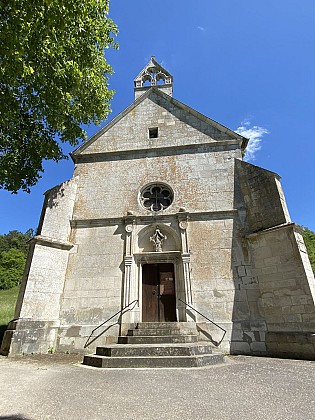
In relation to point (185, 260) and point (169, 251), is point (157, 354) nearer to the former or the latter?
point (185, 260)

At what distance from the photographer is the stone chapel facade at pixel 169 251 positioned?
698 cm

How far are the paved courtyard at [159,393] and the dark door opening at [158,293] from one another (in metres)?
3.01

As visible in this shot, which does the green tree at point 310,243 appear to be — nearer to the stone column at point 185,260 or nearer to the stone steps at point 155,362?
the stone column at point 185,260

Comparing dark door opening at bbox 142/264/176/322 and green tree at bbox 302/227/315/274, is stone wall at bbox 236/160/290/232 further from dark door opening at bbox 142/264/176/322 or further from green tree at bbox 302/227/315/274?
green tree at bbox 302/227/315/274

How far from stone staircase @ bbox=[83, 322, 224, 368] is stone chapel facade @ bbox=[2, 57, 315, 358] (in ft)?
3.31

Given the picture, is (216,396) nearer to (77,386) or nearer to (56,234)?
(77,386)

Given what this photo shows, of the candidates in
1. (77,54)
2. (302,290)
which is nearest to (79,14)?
(77,54)

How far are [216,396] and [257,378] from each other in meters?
1.35

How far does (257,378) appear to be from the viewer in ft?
13.4

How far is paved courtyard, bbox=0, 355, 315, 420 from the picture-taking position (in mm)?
2641

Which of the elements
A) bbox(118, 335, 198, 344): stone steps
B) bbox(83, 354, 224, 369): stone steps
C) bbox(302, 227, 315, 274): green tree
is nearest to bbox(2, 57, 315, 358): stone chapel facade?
bbox(118, 335, 198, 344): stone steps

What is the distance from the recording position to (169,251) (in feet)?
27.4

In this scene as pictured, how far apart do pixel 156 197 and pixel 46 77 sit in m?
5.04

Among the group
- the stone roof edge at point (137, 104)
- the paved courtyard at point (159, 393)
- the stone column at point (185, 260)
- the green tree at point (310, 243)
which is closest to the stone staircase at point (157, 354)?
the paved courtyard at point (159, 393)
